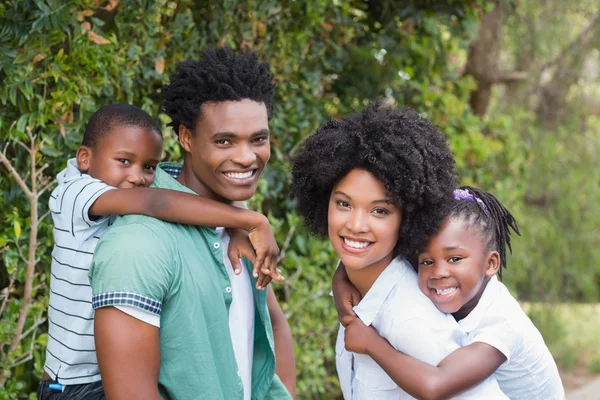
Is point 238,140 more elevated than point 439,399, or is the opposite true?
point 238,140

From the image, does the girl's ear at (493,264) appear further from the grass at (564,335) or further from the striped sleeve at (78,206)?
the grass at (564,335)

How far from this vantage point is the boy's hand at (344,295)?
2.54 metres

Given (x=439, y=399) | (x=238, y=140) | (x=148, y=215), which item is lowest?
(x=439, y=399)

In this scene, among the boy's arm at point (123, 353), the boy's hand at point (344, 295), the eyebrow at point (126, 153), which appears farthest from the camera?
the eyebrow at point (126, 153)

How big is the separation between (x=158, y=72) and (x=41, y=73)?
642mm

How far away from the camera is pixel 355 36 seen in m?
5.06

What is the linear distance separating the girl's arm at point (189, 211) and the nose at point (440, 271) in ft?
1.65

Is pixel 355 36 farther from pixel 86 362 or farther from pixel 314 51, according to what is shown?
pixel 86 362

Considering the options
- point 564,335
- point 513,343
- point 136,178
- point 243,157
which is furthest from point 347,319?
point 564,335

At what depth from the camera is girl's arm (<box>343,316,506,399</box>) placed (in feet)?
7.27

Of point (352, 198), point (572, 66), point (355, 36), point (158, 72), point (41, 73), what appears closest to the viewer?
point (352, 198)

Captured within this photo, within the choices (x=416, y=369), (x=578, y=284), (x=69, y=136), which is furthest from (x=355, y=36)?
(x=578, y=284)

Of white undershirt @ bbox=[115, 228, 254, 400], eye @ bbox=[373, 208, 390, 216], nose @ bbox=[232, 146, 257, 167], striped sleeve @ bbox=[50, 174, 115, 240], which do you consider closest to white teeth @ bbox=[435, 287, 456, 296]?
eye @ bbox=[373, 208, 390, 216]

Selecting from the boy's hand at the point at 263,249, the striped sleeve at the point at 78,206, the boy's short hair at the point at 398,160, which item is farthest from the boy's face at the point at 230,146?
the striped sleeve at the point at 78,206
